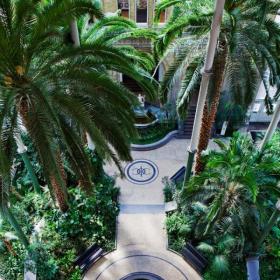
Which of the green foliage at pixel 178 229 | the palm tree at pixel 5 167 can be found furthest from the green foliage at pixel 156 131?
the palm tree at pixel 5 167

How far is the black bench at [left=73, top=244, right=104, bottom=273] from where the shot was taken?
11625 millimetres

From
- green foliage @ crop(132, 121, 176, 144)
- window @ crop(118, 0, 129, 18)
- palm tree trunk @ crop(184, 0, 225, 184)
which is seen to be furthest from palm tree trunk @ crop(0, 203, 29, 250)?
window @ crop(118, 0, 129, 18)

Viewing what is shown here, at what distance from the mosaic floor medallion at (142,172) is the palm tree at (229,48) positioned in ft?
18.1

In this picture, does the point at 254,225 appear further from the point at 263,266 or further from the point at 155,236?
the point at 155,236

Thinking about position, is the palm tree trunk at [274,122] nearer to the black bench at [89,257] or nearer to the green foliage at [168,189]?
the green foliage at [168,189]

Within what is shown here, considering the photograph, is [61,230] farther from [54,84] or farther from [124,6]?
[124,6]

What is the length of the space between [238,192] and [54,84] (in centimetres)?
653

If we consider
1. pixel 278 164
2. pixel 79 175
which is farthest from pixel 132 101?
pixel 278 164

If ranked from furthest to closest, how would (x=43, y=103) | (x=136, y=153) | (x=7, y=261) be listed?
1. (x=136, y=153)
2. (x=7, y=261)
3. (x=43, y=103)

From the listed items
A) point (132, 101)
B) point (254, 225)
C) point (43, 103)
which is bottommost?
point (254, 225)

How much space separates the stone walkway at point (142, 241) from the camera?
1170 centimetres

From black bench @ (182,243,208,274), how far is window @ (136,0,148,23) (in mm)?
11075

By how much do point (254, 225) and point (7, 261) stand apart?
870 centimetres

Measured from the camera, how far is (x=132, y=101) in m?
9.48
